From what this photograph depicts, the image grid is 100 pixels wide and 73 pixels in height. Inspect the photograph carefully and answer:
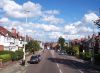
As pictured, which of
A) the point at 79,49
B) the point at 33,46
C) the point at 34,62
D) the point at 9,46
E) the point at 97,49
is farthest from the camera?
the point at 79,49

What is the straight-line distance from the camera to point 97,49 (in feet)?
308

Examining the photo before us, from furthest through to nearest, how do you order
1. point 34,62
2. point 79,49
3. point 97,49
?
point 79,49 < point 97,49 < point 34,62

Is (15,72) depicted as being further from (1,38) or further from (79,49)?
(79,49)

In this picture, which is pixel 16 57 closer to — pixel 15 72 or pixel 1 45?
pixel 1 45

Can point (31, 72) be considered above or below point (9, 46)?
below

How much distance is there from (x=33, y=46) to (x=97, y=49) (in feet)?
73.0

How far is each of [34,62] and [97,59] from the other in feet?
43.7

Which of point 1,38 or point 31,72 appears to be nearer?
point 31,72

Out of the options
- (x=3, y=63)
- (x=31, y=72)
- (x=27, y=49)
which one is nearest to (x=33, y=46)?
(x=27, y=49)

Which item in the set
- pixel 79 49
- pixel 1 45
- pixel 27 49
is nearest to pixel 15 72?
pixel 1 45

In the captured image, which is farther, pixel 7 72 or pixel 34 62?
pixel 34 62

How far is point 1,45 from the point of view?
73438 mm

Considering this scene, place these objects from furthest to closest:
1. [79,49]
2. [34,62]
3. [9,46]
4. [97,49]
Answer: [79,49]
[97,49]
[9,46]
[34,62]

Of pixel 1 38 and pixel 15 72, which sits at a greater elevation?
pixel 1 38
